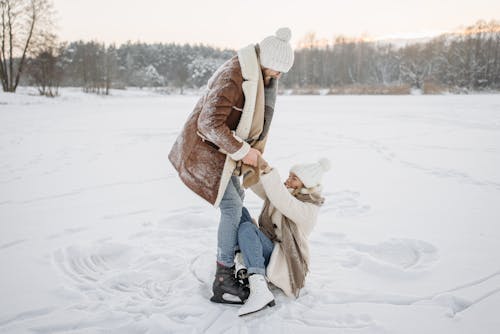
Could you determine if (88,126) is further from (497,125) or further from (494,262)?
(497,125)

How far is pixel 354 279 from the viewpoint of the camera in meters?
2.28

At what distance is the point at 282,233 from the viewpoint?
2.09 m

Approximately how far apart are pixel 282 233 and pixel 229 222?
1.04 ft

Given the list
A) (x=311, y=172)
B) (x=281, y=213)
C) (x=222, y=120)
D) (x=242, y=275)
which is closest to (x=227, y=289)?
(x=242, y=275)

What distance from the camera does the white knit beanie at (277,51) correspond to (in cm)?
185

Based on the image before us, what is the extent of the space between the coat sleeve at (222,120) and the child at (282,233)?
0.20 metres

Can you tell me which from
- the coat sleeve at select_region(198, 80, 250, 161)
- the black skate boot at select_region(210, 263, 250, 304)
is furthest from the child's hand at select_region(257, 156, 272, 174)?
the black skate boot at select_region(210, 263, 250, 304)

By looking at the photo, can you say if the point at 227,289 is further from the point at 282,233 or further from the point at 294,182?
the point at 294,182

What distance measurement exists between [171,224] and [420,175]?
3374 mm

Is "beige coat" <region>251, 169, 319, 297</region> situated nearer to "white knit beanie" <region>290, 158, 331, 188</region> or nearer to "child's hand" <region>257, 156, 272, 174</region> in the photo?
"child's hand" <region>257, 156, 272, 174</region>

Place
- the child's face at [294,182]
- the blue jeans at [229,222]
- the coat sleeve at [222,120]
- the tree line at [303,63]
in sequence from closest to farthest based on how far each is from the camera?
the coat sleeve at [222,120]
the blue jeans at [229,222]
the child's face at [294,182]
the tree line at [303,63]

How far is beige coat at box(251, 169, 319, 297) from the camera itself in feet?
6.43

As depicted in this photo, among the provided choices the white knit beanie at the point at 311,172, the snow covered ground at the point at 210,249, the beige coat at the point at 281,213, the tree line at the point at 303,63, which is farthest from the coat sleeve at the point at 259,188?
the tree line at the point at 303,63

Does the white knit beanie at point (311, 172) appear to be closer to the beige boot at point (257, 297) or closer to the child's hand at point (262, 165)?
the child's hand at point (262, 165)
